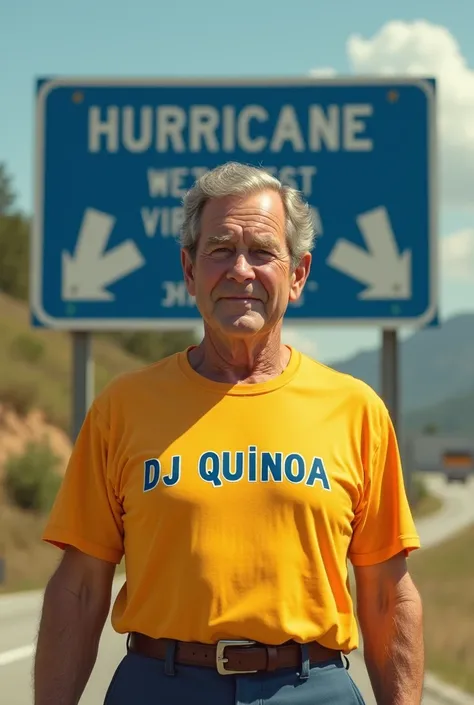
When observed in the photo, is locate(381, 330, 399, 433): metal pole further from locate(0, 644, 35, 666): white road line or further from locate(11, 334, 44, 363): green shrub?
locate(11, 334, 44, 363): green shrub

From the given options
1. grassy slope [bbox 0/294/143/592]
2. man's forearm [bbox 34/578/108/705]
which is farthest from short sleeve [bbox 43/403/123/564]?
grassy slope [bbox 0/294/143/592]

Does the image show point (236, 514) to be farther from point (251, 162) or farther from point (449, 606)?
point (449, 606)

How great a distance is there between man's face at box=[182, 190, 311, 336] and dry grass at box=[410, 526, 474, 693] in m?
8.21

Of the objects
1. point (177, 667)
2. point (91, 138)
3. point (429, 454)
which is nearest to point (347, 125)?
point (91, 138)

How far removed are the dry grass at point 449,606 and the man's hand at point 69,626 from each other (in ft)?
26.6

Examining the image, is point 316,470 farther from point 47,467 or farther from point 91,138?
point 47,467

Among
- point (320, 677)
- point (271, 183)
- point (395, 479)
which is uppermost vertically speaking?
point (271, 183)

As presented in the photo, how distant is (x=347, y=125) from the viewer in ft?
30.8

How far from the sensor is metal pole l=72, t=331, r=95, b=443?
9.48m

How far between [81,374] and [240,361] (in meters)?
6.30

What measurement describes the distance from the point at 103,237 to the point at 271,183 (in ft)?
19.7

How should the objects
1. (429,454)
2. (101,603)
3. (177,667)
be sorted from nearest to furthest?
(177,667) → (101,603) → (429,454)

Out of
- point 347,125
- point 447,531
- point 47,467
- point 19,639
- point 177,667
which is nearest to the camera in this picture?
point 177,667

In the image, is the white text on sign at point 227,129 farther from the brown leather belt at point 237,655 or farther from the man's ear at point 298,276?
the brown leather belt at point 237,655
